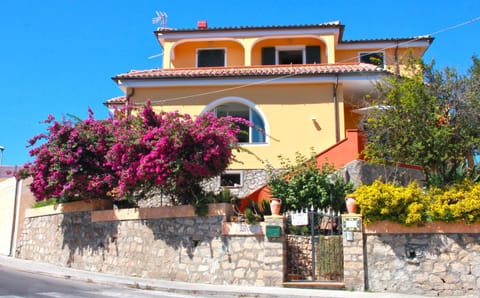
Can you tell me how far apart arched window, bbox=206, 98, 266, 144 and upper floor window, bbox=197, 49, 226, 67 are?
440 cm

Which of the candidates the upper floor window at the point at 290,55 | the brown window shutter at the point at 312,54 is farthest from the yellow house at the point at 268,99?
the upper floor window at the point at 290,55

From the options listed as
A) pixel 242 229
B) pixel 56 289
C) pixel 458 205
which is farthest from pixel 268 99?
pixel 56 289

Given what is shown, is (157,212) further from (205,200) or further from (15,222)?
(15,222)

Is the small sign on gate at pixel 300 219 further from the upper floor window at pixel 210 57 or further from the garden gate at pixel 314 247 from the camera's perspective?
the upper floor window at pixel 210 57

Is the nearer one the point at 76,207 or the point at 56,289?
the point at 56,289

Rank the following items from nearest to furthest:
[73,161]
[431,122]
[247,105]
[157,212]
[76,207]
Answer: [431,122]
[157,212]
[73,161]
[76,207]
[247,105]

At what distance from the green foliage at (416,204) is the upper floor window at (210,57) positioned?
13.4 meters

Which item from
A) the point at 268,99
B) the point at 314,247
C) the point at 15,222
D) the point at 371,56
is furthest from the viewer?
the point at 371,56

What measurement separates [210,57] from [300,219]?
13.4 metres

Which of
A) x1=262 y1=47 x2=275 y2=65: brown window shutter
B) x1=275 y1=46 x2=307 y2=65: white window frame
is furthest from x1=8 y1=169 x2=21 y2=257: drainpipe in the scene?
Result: x1=275 y1=46 x2=307 y2=65: white window frame

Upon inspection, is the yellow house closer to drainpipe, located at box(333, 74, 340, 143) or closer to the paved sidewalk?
drainpipe, located at box(333, 74, 340, 143)

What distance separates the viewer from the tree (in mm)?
13484

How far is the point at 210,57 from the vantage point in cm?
2403

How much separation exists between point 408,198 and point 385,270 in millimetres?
1826
